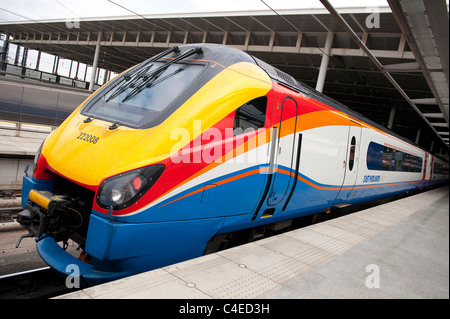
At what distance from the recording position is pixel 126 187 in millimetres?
2719

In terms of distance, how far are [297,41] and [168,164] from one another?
51.7ft

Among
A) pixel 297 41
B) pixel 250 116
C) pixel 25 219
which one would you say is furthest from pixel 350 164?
pixel 297 41

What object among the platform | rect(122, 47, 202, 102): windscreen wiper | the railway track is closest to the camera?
the platform

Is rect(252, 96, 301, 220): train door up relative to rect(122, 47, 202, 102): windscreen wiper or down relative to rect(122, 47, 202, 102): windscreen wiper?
down

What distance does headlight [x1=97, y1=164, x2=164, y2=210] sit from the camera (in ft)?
8.90

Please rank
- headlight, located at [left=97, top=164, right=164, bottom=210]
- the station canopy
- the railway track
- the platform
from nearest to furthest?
the platform, headlight, located at [left=97, top=164, right=164, bottom=210], the railway track, the station canopy

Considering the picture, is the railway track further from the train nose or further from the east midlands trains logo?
the east midlands trains logo

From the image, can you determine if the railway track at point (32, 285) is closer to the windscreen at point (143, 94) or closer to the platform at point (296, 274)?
the platform at point (296, 274)

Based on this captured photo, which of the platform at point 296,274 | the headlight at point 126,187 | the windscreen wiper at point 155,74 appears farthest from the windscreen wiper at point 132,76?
the platform at point 296,274

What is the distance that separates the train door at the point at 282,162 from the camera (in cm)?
400

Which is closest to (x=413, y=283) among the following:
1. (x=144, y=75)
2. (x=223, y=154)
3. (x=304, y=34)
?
(x=223, y=154)

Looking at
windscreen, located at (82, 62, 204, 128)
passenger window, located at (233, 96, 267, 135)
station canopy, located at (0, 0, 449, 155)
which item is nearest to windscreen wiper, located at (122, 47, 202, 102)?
windscreen, located at (82, 62, 204, 128)

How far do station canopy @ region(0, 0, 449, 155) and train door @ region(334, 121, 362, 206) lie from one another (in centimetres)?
173

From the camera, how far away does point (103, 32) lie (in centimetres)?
1888
